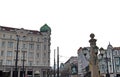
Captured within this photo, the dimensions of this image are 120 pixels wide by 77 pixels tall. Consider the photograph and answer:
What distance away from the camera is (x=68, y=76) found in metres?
105

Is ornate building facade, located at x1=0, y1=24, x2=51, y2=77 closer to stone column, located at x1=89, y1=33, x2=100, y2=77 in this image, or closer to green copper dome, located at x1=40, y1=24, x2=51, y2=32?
green copper dome, located at x1=40, y1=24, x2=51, y2=32

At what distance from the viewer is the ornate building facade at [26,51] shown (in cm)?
6788

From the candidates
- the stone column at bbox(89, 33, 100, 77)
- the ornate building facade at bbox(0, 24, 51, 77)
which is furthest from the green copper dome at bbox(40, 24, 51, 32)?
the stone column at bbox(89, 33, 100, 77)

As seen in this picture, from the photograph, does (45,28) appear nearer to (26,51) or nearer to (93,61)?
(26,51)

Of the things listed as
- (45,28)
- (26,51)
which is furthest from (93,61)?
(45,28)

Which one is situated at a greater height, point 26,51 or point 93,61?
point 26,51

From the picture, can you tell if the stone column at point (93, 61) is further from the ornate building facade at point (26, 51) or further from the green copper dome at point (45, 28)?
the green copper dome at point (45, 28)

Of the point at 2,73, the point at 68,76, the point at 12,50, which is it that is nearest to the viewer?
the point at 2,73

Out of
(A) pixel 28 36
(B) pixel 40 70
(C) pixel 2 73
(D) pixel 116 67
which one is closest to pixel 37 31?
(A) pixel 28 36

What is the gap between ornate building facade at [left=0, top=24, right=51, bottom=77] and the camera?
223ft

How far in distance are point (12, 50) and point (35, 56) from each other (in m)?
7.67

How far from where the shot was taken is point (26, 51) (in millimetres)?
72125

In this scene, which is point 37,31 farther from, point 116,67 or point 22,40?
point 116,67

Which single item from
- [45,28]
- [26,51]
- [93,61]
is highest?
[45,28]
